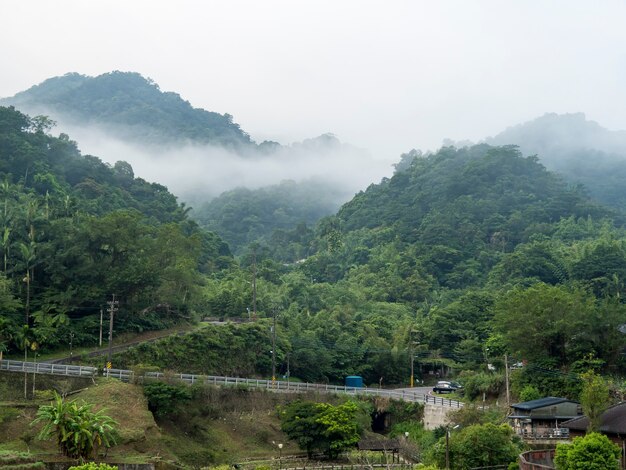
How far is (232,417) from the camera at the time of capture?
168 ft

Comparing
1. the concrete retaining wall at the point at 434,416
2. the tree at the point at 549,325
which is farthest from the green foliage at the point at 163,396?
the tree at the point at 549,325

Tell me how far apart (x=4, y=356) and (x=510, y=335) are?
3311cm

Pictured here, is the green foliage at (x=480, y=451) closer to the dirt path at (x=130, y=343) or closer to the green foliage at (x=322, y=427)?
the green foliage at (x=322, y=427)

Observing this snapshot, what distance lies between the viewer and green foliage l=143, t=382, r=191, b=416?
4625 centimetres

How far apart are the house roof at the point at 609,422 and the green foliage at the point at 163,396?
21.9 metres

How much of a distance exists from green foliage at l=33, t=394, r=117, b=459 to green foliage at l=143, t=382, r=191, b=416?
350 inches

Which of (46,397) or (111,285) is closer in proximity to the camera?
(46,397)

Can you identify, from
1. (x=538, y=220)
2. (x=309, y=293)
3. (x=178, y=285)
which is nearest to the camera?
(x=178, y=285)

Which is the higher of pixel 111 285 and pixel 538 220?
pixel 538 220

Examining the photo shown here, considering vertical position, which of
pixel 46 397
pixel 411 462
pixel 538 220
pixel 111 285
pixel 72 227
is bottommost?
pixel 411 462

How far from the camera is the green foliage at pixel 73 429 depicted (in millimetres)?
36281

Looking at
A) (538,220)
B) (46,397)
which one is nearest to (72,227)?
(46,397)

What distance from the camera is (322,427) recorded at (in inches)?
1827

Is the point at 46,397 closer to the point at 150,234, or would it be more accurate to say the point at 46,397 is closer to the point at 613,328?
the point at 150,234
